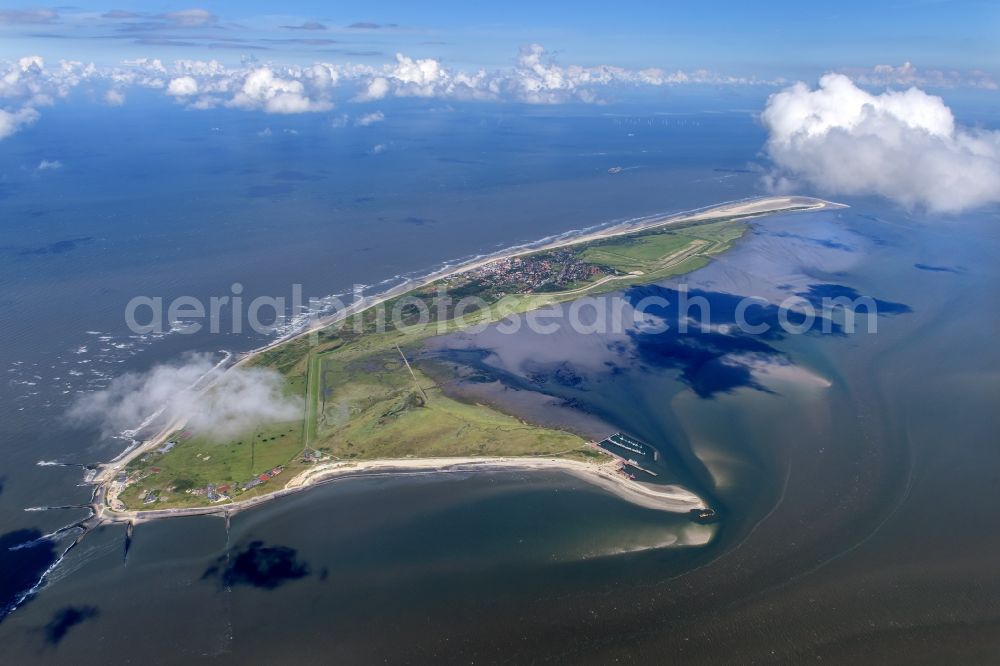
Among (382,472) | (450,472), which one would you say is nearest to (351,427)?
(382,472)

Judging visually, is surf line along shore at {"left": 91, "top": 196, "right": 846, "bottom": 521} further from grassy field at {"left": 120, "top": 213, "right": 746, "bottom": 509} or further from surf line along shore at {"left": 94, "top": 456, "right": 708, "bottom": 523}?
grassy field at {"left": 120, "top": 213, "right": 746, "bottom": 509}

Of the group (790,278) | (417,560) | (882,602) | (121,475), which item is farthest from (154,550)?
(790,278)

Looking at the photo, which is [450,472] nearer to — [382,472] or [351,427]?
[382,472]

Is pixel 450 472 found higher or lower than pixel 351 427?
lower

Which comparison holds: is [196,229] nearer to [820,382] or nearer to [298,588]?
[298,588]

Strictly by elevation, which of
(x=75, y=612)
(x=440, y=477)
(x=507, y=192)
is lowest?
(x=75, y=612)

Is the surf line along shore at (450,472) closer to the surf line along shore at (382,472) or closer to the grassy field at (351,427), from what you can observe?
the surf line along shore at (382,472)

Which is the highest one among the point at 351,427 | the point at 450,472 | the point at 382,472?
the point at 351,427

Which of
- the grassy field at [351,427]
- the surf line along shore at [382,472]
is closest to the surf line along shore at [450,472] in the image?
the surf line along shore at [382,472]
